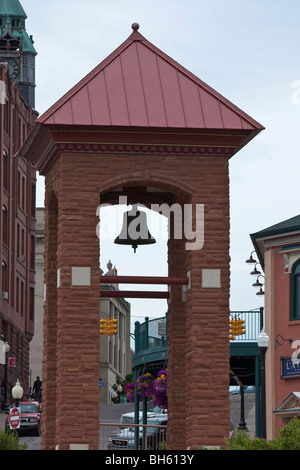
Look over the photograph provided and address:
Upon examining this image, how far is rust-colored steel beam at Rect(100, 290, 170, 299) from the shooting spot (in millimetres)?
22516

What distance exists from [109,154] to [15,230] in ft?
227

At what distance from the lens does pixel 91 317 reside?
2155 cm

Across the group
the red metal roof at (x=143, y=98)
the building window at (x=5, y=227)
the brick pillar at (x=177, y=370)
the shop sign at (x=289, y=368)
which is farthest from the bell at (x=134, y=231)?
the building window at (x=5, y=227)

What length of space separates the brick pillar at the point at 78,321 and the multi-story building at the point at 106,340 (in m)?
70.2

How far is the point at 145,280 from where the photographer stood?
2248 cm

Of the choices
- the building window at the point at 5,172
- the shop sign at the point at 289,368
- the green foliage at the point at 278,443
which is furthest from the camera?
the building window at the point at 5,172

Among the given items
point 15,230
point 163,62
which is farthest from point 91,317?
point 15,230

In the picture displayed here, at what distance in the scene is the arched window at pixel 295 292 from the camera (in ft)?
162

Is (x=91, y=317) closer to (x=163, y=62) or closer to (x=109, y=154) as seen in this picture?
(x=109, y=154)

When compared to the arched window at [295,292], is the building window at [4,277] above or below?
above

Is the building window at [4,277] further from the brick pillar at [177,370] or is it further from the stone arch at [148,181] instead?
the stone arch at [148,181]

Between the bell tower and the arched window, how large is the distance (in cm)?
5929

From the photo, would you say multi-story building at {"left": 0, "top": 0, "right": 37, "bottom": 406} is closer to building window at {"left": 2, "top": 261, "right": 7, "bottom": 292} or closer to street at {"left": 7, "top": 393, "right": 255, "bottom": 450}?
building window at {"left": 2, "top": 261, "right": 7, "bottom": 292}

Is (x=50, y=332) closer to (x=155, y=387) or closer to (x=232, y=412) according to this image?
(x=155, y=387)
